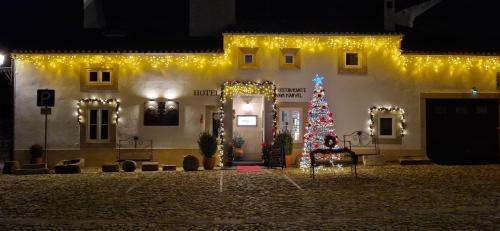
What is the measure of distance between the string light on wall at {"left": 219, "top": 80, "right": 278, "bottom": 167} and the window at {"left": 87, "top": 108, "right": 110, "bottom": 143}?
4.08 meters

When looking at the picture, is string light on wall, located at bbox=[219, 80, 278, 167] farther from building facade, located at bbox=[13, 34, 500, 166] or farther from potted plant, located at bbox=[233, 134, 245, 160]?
potted plant, located at bbox=[233, 134, 245, 160]

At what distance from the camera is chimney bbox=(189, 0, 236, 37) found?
2203cm

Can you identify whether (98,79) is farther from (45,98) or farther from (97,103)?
(45,98)

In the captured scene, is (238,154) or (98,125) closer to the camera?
(98,125)

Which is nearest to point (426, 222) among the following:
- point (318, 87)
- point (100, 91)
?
point (318, 87)

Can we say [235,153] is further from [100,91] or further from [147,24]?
[147,24]

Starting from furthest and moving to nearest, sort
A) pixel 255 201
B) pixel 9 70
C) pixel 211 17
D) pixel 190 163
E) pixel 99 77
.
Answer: pixel 211 17 → pixel 9 70 → pixel 99 77 → pixel 190 163 → pixel 255 201

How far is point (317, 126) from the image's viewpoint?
19234mm

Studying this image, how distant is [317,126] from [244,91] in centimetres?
309

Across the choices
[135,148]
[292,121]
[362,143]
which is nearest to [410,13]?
[362,143]

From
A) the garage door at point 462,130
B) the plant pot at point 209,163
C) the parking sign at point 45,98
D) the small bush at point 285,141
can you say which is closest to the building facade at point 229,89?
the garage door at point 462,130

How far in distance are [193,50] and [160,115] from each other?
2.58 metres

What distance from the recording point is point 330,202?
1114cm

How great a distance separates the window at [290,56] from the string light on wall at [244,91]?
0.84 metres
